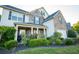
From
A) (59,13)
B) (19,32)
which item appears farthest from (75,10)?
(19,32)

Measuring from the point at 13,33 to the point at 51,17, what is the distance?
1291 millimetres

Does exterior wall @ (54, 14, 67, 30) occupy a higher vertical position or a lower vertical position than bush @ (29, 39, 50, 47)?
higher

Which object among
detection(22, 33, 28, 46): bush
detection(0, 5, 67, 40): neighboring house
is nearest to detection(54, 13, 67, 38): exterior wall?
detection(0, 5, 67, 40): neighboring house

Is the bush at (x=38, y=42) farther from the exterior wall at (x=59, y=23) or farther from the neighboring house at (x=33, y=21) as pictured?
the exterior wall at (x=59, y=23)

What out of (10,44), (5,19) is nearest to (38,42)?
(10,44)

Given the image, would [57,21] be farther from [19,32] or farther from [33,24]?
[19,32]

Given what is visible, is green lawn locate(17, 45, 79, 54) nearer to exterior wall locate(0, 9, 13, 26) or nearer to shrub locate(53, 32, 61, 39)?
shrub locate(53, 32, 61, 39)

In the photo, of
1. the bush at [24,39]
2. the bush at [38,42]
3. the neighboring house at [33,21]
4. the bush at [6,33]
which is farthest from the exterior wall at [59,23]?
the bush at [6,33]

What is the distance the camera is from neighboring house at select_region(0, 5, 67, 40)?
3.67m

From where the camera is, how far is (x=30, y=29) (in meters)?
3.74

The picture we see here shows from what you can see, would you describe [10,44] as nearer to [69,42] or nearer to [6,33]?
[6,33]

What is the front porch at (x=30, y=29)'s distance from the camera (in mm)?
3717

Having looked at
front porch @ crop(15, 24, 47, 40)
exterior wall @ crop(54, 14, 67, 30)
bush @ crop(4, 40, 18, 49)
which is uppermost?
exterior wall @ crop(54, 14, 67, 30)

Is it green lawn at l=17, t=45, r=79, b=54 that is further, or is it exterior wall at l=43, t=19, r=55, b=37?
exterior wall at l=43, t=19, r=55, b=37
